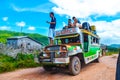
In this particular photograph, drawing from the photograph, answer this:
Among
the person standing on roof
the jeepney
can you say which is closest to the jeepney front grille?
the jeepney

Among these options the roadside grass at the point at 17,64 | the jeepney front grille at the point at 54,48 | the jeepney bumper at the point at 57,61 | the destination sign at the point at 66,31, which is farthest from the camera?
the roadside grass at the point at 17,64

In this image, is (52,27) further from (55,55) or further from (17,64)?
(17,64)

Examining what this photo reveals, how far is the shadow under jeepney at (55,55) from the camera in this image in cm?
937

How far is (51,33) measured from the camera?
11.8 metres

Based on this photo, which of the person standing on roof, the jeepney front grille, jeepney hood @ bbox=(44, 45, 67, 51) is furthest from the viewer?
the person standing on roof

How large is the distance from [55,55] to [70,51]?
2.37 ft

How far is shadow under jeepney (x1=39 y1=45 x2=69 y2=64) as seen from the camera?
9367 millimetres

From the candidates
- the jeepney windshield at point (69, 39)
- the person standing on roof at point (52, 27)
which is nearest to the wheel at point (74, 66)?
the jeepney windshield at point (69, 39)

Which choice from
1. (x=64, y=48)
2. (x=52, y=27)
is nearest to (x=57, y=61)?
(x=64, y=48)

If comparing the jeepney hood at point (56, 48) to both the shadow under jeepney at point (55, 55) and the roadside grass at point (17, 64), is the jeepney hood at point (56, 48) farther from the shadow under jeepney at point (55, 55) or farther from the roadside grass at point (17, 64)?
the roadside grass at point (17, 64)

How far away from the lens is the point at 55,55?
963 centimetres

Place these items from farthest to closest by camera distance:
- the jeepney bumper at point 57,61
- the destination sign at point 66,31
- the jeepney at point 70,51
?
the destination sign at point 66,31, the jeepney at point 70,51, the jeepney bumper at point 57,61

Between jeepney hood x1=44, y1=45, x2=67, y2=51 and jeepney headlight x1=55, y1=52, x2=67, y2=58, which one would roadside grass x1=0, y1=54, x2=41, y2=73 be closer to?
jeepney hood x1=44, y1=45, x2=67, y2=51

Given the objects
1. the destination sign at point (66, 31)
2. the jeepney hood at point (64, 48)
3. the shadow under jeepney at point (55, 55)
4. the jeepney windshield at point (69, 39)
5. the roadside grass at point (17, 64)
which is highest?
the destination sign at point (66, 31)
